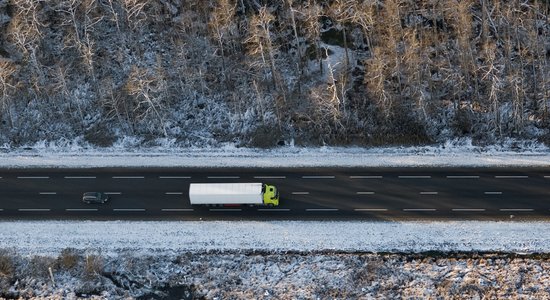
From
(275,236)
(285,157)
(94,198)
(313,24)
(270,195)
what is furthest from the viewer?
(313,24)

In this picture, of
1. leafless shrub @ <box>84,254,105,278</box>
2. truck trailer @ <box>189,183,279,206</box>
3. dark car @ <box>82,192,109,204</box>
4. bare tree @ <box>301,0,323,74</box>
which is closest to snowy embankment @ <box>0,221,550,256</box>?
leafless shrub @ <box>84,254,105,278</box>

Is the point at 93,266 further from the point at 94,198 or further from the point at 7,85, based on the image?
the point at 7,85

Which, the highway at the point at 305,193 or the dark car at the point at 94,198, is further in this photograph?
the dark car at the point at 94,198

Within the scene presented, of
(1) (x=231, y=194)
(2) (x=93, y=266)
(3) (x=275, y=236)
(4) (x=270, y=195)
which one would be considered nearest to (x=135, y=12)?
(1) (x=231, y=194)

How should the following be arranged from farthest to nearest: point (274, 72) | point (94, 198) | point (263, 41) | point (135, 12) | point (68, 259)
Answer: point (135, 12), point (263, 41), point (274, 72), point (94, 198), point (68, 259)

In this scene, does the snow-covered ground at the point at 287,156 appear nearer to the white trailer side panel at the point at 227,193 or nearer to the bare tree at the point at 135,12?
the white trailer side panel at the point at 227,193

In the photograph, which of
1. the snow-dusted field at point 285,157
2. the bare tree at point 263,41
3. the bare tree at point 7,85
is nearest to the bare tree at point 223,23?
the bare tree at point 263,41
